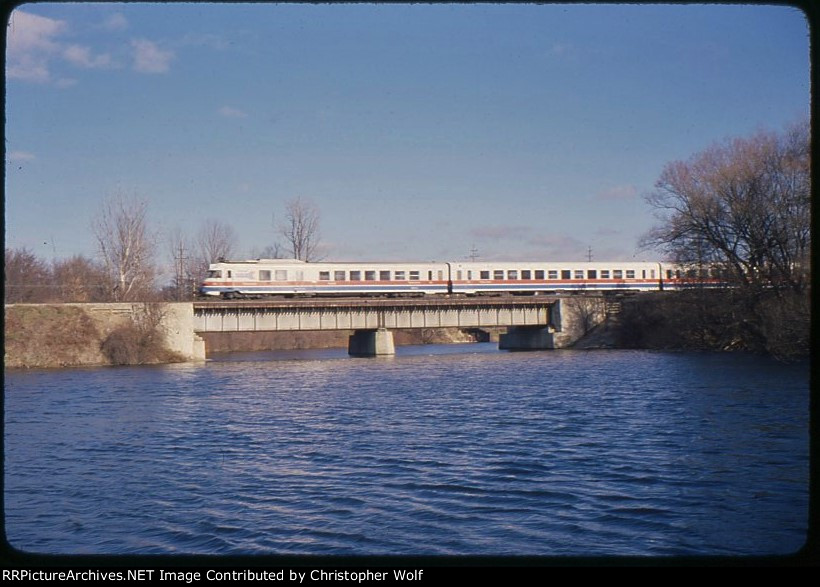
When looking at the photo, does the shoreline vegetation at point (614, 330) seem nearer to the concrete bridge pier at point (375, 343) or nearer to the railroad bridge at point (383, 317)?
the railroad bridge at point (383, 317)

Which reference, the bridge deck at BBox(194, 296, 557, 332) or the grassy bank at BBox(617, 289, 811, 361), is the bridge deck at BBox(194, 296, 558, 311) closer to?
the bridge deck at BBox(194, 296, 557, 332)

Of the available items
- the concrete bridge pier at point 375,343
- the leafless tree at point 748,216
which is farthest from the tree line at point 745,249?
the concrete bridge pier at point 375,343

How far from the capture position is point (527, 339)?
49.4 m

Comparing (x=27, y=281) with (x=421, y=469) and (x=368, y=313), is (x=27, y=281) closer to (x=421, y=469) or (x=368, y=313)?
(x=368, y=313)

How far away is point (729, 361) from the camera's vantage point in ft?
91.5

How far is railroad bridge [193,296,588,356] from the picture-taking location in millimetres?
39750

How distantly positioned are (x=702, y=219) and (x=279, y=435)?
837 inches

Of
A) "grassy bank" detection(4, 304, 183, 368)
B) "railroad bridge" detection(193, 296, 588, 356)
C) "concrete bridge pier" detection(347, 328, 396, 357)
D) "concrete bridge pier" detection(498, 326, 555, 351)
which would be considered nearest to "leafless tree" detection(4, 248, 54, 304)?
"grassy bank" detection(4, 304, 183, 368)

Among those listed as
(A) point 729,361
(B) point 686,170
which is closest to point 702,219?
(B) point 686,170

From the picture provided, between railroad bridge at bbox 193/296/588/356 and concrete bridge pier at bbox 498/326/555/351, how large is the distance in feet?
0.13

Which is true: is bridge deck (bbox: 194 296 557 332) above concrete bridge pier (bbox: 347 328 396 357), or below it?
above

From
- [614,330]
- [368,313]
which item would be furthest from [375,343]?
[614,330]

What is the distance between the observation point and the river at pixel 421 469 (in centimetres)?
796

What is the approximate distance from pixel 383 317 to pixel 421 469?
103 feet
